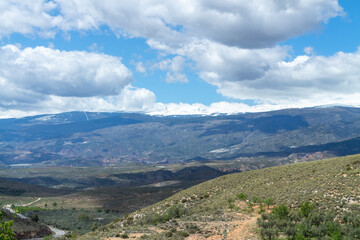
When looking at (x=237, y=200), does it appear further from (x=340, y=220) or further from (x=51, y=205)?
(x=51, y=205)

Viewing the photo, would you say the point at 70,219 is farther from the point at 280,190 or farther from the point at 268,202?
the point at 268,202

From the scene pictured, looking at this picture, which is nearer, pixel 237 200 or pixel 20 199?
pixel 237 200

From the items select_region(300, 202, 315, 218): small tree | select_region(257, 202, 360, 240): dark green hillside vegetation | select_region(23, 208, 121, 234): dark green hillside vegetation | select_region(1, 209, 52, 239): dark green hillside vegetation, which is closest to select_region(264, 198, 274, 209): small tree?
select_region(257, 202, 360, 240): dark green hillside vegetation

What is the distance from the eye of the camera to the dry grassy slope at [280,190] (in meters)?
34.2

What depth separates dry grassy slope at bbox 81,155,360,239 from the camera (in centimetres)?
3419

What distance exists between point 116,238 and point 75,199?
102910 mm

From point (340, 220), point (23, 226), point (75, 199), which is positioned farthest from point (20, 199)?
point (340, 220)

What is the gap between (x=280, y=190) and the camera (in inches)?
1645

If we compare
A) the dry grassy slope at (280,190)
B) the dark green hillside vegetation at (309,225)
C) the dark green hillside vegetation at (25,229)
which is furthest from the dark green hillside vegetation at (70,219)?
the dark green hillside vegetation at (309,225)

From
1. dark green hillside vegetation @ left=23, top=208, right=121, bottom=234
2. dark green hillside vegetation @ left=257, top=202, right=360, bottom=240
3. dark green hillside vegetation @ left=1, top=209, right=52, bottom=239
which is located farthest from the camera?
dark green hillside vegetation @ left=23, top=208, right=121, bottom=234

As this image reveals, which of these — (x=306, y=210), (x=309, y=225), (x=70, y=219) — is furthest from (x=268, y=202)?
(x=70, y=219)

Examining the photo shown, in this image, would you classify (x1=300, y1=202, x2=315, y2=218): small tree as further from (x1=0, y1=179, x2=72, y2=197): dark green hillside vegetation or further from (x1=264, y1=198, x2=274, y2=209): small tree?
(x1=0, y1=179, x2=72, y2=197): dark green hillside vegetation

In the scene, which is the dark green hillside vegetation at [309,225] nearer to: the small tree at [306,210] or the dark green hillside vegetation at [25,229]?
the small tree at [306,210]

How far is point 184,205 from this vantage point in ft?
159
